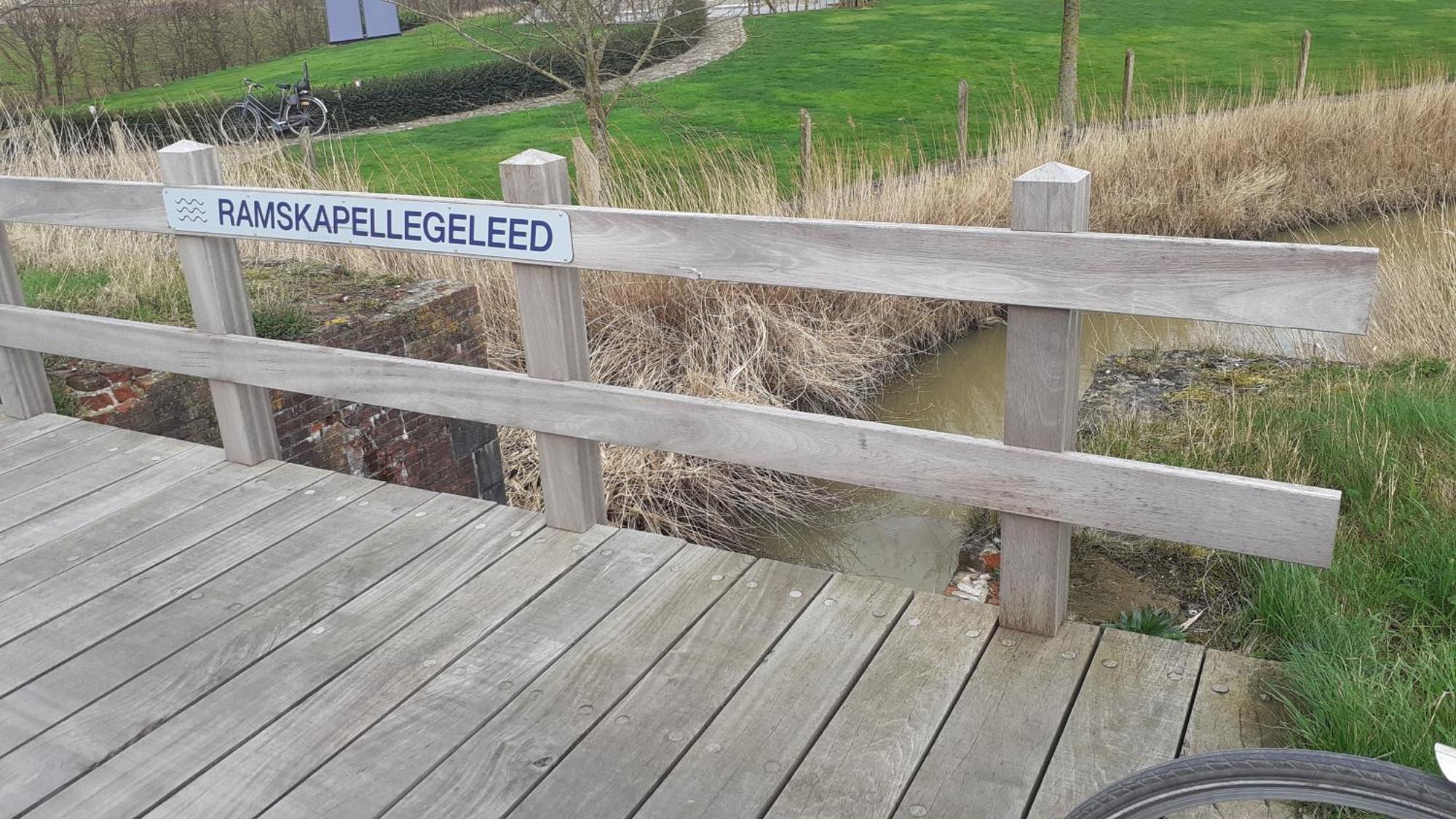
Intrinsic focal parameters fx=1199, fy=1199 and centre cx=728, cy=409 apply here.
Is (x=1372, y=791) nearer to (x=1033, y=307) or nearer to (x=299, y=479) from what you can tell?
(x=1033, y=307)

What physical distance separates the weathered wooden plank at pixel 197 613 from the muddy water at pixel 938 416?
321 cm

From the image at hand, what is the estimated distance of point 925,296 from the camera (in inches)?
110

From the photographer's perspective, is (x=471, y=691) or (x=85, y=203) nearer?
(x=471, y=691)

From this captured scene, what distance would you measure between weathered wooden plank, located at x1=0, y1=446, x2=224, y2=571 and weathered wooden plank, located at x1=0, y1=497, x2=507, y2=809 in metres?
0.78

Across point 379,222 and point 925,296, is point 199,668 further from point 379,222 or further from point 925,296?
point 925,296

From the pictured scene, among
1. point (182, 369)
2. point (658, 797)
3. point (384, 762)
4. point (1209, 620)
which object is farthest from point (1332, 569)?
point (182, 369)

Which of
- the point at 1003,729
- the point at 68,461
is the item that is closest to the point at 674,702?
the point at 1003,729

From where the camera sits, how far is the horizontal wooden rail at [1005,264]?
241 centimetres

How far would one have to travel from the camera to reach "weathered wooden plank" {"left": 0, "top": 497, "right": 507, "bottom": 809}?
104 inches

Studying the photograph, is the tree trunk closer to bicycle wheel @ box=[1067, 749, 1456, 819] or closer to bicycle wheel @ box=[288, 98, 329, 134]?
bicycle wheel @ box=[288, 98, 329, 134]

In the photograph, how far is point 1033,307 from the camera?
271 centimetres

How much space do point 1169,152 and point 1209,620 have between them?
347 inches

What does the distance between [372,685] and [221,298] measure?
1.78m

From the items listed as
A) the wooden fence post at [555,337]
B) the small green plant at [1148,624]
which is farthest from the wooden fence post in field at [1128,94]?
the wooden fence post at [555,337]
